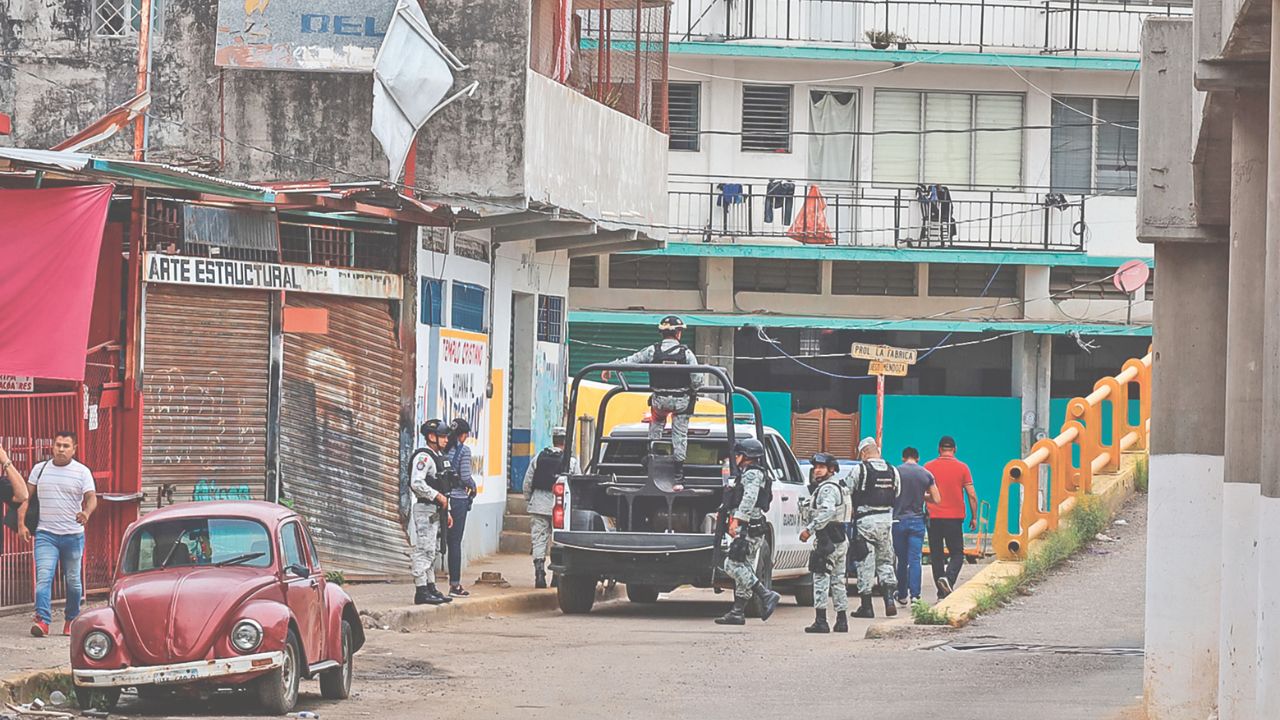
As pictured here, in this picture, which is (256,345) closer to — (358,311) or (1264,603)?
(358,311)

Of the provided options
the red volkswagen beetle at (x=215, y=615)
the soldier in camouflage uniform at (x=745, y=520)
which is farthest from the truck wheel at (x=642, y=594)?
the red volkswagen beetle at (x=215, y=615)

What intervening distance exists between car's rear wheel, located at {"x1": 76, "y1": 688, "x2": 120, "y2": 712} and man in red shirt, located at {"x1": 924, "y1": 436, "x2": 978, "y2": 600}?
36.8ft

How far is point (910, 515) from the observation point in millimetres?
22312

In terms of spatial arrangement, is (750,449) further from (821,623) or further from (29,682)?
(29,682)

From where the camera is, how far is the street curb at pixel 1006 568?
19469 millimetres

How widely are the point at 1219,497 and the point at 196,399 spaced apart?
1185 cm

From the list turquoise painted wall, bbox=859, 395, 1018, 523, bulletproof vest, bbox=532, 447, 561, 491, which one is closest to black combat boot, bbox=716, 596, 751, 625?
bulletproof vest, bbox=532, 447, 561, 491

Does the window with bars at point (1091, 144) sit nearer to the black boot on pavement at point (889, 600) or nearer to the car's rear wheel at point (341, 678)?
the black boot on pavement at point (889, 600)

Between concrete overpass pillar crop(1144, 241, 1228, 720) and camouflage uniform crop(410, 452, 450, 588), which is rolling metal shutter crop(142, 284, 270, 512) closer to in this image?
camouflage uniform crop(410, 452, 450, 588)

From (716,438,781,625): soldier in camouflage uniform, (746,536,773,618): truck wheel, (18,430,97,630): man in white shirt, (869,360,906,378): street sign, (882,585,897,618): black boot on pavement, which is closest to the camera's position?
(18,430,97,630): man in white shirt

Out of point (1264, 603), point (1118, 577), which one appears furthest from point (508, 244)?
point (1264, 603)

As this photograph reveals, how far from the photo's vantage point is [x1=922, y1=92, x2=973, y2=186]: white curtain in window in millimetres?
38250

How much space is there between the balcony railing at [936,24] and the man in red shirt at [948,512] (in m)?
16.0

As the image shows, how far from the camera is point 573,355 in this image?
38.2 metres
